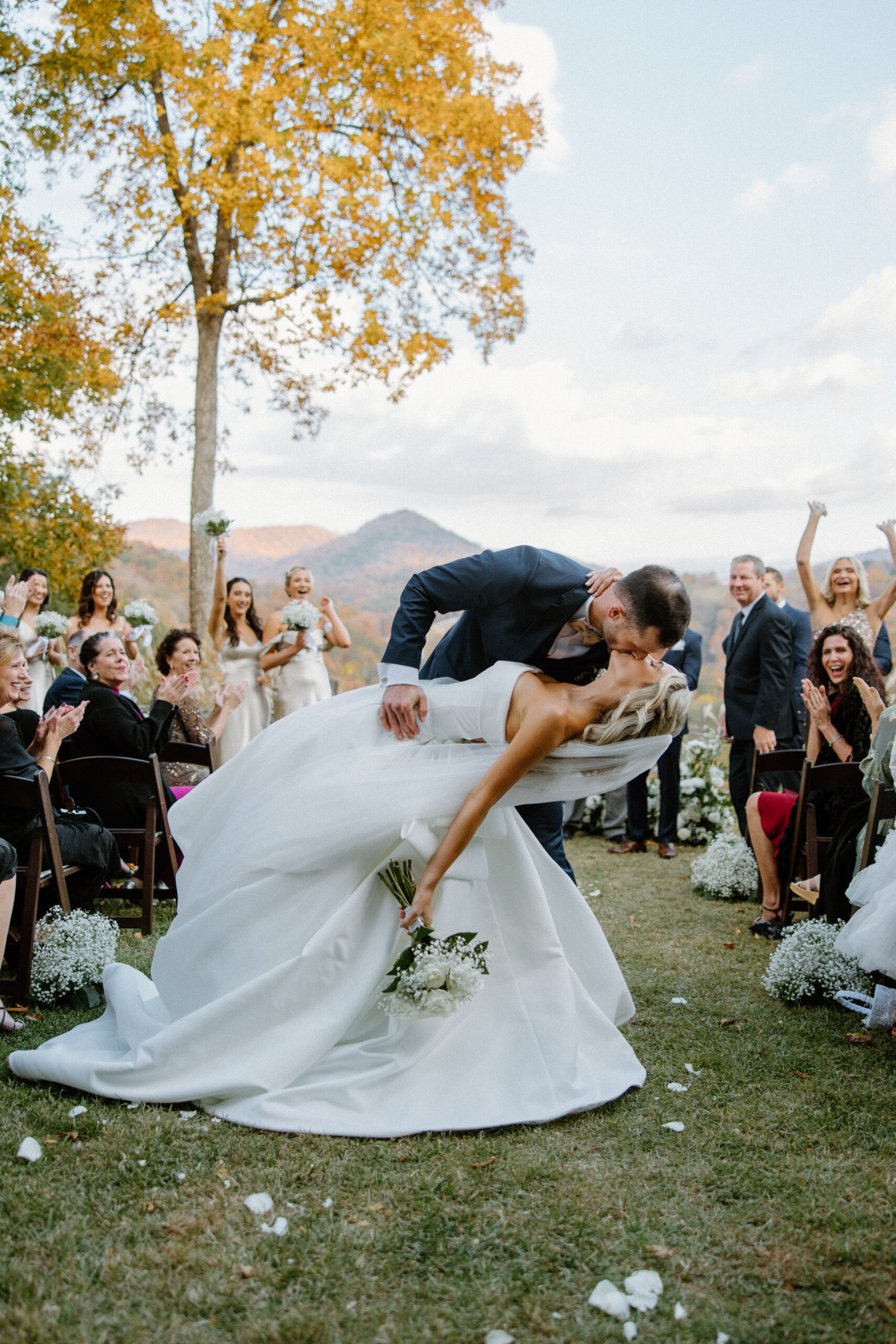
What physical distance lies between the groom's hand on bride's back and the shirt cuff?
0.03 metres

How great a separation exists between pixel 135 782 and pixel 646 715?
3419 mm

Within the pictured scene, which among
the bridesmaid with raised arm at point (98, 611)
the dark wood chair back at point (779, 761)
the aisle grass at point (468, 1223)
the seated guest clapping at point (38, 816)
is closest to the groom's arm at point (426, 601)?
the aisle grass at point (468, 1223)

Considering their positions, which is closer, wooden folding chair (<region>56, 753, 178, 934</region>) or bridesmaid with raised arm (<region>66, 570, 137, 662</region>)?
wooden folding chair (<region>56, 753, 178, 934</region>)

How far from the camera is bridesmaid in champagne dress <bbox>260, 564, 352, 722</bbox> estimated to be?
8.68 m

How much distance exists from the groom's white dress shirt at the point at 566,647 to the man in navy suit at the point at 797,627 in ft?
13.5

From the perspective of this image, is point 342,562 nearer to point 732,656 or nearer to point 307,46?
point 307,46

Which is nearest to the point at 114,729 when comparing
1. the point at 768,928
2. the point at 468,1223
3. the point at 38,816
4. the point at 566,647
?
the point at 38,816

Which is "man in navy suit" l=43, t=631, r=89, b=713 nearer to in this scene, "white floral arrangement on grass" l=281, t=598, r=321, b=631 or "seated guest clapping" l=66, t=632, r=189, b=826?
"seated guest clapping" l=66, t=632, r=189, b=826

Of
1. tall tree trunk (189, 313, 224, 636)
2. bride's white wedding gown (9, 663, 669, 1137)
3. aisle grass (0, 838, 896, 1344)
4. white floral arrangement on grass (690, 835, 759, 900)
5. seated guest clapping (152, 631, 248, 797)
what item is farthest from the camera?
tall tree trunk (189, 313, 224, 636)

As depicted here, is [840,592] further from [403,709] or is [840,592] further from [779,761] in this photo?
[403,709]

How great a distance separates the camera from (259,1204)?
8.39 feet

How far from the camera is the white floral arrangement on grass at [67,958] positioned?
4176 mm

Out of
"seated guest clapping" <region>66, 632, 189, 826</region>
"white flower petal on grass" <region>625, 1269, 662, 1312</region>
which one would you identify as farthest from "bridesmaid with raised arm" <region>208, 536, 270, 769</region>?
"white flower petal on grass" <region>625, 1269, 662, 1312</region>

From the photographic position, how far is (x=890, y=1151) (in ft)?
9.82
